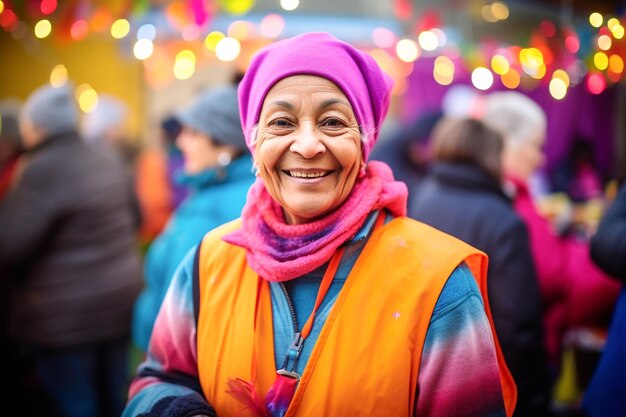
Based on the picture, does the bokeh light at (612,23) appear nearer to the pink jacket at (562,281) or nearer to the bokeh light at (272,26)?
the pink jacket at (562,281)

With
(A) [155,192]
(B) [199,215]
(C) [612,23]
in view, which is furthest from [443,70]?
(B) [199,215]

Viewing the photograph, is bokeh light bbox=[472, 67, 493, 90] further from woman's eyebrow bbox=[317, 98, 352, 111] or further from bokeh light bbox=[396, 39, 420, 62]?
woman's eyebrow bbox=[317, 98, 352, 111]

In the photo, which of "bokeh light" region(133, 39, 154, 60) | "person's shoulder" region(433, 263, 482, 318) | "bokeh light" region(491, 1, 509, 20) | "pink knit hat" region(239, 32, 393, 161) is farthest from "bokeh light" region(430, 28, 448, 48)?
"person's shoulder" region(433, 263, 482, 318)

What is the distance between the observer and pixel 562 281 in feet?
10.5

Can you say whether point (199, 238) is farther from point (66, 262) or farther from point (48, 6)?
point (48, 6)

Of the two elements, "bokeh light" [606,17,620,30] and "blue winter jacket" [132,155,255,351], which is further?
"bokeh light" [606,17,620,30]

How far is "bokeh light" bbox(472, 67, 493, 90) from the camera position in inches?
270

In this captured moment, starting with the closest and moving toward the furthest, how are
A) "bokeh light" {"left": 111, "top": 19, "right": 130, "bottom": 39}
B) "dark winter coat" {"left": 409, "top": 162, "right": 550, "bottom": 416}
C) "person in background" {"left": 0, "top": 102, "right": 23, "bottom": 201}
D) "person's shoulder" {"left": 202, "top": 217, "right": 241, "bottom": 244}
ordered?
"person's shoulder" {"left": 202, "top": 217, "right": 241, "bottom": 244}
"dark winter coat" {"left": 409, "top": 162, "right": 550, "bottom": 416}
"person in background" {"left": 0, "top": 102, "right": 23, "bottom": 201}
"bokeh light" {"left": 111, "top": 19, "right": 130, "bottom": 39}

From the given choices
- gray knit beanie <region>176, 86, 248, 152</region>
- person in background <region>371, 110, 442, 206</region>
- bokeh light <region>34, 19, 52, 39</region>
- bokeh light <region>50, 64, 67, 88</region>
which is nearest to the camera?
gray knit beanie <region>176, 86, 248, 152</region>

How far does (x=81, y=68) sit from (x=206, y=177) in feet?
21.8

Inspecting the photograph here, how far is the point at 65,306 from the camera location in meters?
3.30

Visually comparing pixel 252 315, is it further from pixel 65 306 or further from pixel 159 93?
pixel 159 93

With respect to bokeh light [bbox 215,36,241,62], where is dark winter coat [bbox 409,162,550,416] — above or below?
below

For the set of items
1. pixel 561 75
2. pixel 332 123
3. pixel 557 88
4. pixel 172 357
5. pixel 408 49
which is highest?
pixel 408 49
